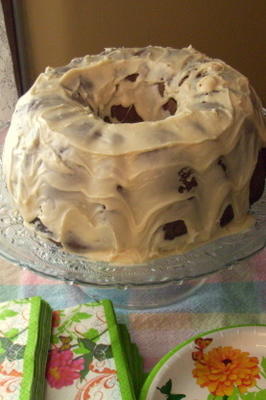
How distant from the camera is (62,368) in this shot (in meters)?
0.89

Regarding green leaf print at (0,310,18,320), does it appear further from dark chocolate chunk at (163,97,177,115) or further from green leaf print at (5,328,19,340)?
dark chocolate chunk at (163,97,177,115)

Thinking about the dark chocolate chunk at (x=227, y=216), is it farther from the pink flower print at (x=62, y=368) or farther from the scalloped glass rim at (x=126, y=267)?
the pink flower print at (x=62, y=368)

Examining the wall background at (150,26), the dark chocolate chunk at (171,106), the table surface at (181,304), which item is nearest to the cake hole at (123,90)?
the dark chocolate chunk at (171,106)

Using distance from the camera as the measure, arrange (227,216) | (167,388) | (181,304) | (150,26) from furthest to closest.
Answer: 1. (150,26)
2. (181,304)
3. (227,216)
4. (167,388)

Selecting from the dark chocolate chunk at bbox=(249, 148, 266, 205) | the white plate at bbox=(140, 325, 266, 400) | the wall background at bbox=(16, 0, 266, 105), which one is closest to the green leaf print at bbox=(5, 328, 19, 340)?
the white plate at bbox=(140, 325, 266, 400)

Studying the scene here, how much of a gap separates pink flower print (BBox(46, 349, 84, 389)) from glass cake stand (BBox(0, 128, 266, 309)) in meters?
0.11

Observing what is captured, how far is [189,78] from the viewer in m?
1.06

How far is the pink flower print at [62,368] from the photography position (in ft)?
2.86

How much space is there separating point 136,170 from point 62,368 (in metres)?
0.31

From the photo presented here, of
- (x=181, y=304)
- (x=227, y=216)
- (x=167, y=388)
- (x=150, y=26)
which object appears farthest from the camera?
(x=150, y=26)

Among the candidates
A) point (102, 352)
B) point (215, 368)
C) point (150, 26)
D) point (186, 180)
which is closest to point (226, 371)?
point (215, 368)

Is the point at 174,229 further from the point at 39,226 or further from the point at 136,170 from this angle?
the point at 39,226

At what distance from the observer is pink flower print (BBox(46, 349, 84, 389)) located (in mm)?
872

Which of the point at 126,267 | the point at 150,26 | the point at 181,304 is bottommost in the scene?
the point at 181,304
